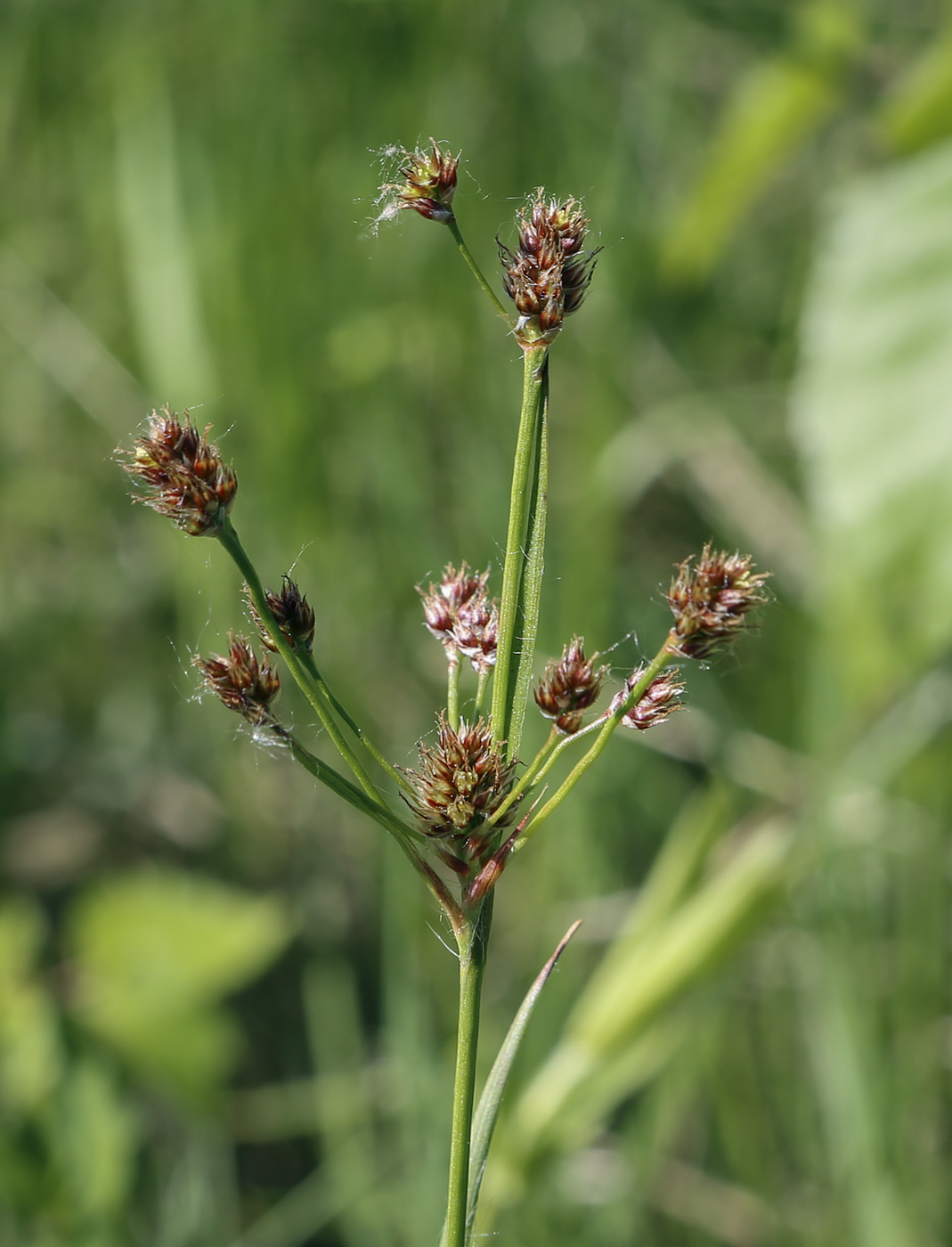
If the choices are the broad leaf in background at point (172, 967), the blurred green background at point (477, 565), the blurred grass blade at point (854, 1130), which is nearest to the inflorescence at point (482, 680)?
the blurred green background at point (477, 565)

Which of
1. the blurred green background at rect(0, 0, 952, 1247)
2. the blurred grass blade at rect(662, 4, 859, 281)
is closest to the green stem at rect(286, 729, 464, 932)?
the blurred green background at rect(0, 0, 952, 1247)

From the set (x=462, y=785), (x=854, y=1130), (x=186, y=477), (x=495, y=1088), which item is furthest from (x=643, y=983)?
(x=186, y=477)

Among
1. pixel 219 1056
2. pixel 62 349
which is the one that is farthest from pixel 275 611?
pixel 62 349

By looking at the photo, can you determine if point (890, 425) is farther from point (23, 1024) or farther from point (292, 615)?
point (23, 1024)

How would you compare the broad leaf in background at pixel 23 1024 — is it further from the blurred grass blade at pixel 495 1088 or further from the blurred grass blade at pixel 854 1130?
the blurred grass blade at pixel 495 1088

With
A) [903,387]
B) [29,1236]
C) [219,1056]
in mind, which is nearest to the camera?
[903,387]

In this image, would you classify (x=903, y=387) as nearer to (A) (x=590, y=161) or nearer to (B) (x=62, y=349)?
(A) (x=590, y=161)
